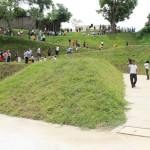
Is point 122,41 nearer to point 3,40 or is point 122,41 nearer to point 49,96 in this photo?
point 3,40

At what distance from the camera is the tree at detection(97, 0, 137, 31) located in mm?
54906

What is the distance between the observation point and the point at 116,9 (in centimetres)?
5503

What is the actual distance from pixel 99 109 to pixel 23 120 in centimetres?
254

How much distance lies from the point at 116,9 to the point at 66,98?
43931mm

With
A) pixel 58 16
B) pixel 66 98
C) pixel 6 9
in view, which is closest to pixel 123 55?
pixel 6 9

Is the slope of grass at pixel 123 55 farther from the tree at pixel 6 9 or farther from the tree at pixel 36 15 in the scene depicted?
the tree at pixel 36 15

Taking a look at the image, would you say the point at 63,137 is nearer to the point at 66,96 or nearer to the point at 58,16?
the point at 66,96

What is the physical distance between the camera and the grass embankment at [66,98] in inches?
451

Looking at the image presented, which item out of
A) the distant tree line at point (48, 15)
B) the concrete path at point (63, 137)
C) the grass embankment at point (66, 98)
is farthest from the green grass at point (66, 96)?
Answer: the distant tree line at point (48, 15)

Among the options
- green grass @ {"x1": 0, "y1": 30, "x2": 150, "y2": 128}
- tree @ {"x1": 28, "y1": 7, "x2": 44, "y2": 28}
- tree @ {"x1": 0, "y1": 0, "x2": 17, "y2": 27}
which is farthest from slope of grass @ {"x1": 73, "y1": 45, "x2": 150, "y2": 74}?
tree @ {"x1": 28, "y1": 7, "x2": 44, "y2": 28}

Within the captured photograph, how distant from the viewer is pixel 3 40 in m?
36.6

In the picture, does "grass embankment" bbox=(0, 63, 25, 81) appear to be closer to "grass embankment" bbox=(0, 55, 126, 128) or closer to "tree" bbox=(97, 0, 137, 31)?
"grass embankment" bbox=(0, 55, 126, 128)

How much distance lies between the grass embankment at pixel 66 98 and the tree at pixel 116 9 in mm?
39436

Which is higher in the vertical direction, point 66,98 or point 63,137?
point 66,98
